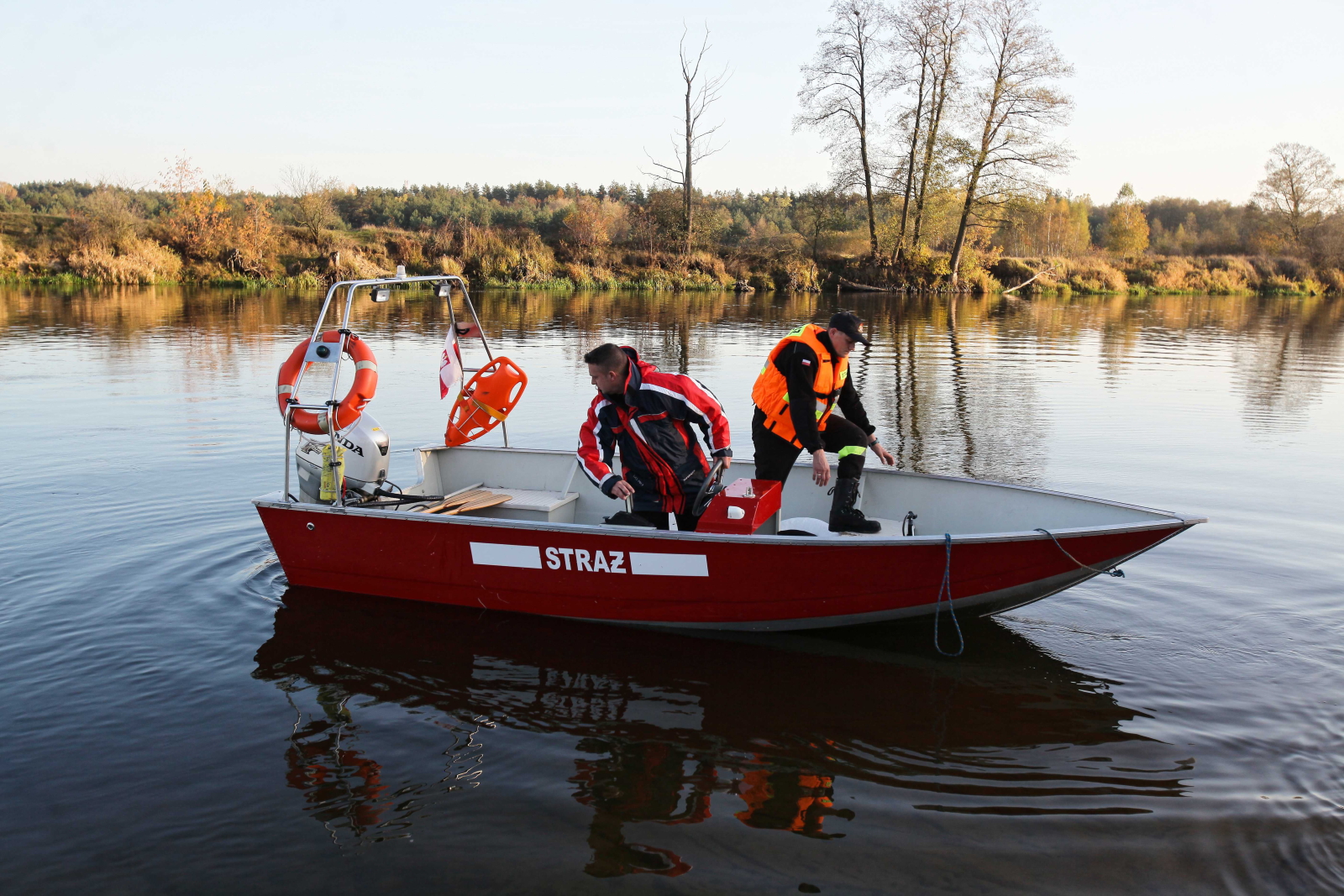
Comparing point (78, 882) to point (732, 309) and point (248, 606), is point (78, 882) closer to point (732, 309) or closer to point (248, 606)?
point (248, 606)

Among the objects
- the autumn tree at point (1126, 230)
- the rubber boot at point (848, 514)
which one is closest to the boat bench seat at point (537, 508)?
the rubber boot at point (848, 514)

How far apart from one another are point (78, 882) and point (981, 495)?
4720 millimetres

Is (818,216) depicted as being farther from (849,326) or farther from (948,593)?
(948,593)

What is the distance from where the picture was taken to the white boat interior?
4.98 meters

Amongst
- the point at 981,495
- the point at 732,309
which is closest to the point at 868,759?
the point at 981,495

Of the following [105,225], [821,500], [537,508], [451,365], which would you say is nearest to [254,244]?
[105,225]

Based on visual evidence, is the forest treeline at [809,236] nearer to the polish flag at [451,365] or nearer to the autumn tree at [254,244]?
the autumn tree at [254,244]

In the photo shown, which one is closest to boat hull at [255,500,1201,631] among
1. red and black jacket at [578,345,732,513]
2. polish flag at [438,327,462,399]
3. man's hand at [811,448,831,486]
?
red and black jacket at [578,345,732,513]

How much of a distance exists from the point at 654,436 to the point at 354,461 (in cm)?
214

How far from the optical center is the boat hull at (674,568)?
4.50 metres

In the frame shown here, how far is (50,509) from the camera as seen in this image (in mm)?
7184

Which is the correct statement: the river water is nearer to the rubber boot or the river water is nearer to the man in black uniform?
the rubber boot

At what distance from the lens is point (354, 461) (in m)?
5.96

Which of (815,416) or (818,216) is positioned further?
(818,216)
